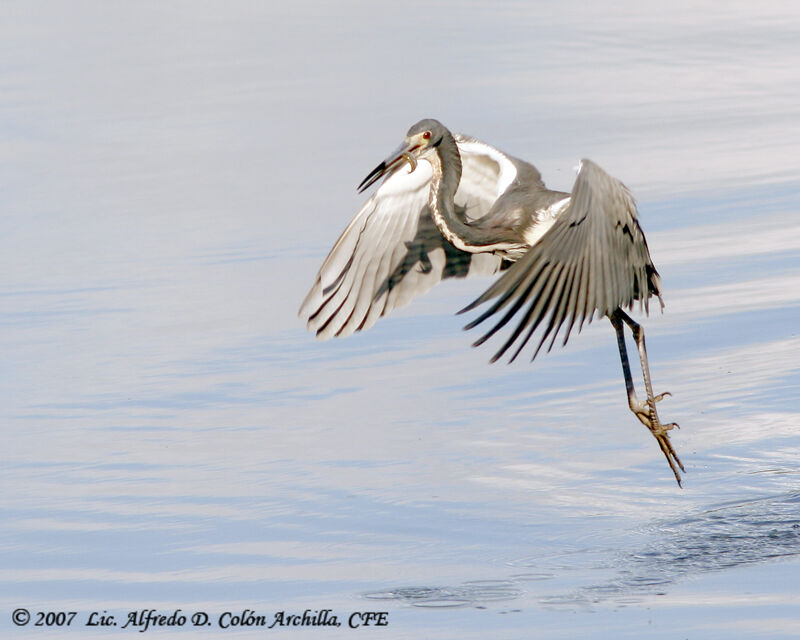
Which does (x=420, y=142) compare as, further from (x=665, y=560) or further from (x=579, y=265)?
(x=665, y=560)

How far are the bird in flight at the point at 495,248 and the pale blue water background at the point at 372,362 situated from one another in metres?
0.48

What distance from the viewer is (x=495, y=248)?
8719mm

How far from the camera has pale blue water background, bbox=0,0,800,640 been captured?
7113mm

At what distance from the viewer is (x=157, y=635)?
667 centimetres

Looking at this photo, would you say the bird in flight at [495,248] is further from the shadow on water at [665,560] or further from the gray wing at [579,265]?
the shadow on water at [665,560]

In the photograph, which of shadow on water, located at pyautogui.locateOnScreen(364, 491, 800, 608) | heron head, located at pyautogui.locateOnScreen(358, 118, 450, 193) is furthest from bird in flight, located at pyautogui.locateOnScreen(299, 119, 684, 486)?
shadow on water, located at pyautogui.locateOnScreen(364, 491, 800, 608)

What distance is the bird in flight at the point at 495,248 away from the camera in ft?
24.8

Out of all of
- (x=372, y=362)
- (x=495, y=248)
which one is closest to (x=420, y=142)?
(x=495, y=248)

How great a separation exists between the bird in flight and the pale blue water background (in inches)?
18.9

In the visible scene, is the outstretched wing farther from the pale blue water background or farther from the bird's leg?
the bird's leg

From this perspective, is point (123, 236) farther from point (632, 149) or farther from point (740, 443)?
point (740, 443)

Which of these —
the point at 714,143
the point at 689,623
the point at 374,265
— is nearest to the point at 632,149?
the point at 714,143

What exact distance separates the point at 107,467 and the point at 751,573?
10.5 feet

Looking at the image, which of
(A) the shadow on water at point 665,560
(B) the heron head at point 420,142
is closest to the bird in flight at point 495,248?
(B) the heron head at point 420,142
